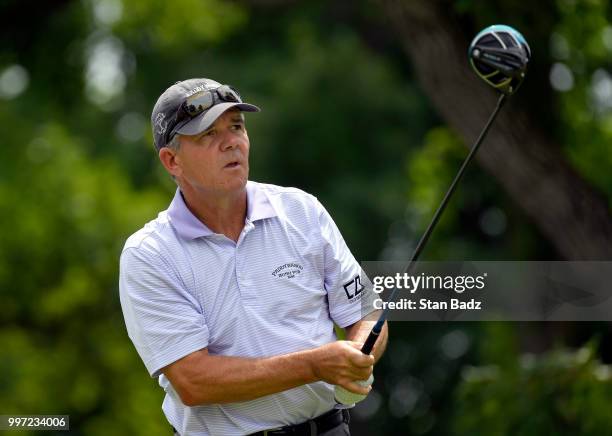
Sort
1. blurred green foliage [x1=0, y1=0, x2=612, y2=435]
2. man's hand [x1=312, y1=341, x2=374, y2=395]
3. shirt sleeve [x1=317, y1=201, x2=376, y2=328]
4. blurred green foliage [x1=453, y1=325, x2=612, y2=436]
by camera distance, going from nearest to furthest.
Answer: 1. man's hand [x1=312, y1=341, x2=374, y2=395]
2. shirt sleeve [x1=317, y1=201, x2=376, y2=328]
3. blurred green foliage [x1=453, y1=325, x2=612, y2=436]
4. blurred green foliage [x1=0, y1=0, x2=612, y2=435]

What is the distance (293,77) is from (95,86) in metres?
3.47

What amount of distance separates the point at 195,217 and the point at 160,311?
395 mm

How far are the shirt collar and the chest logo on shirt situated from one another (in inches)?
8.3

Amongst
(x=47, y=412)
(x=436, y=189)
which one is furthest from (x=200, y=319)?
(x=47, y=412)

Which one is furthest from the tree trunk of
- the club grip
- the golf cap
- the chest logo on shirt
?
the club grip

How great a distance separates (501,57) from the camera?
210 inches

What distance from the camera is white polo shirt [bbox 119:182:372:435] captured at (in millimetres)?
5055

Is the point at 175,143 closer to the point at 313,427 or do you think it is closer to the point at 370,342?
the point at 370,342

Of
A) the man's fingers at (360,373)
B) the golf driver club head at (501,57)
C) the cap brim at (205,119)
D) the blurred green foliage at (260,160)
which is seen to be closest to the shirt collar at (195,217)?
the cap brim at (205,119)

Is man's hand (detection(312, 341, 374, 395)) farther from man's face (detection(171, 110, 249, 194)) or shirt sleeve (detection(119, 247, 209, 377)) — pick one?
man's face (detection(171, 110, 249, 194))

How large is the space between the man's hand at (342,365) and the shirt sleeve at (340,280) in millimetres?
374

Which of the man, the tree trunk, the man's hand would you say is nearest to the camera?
the man's hand

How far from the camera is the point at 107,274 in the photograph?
17.2 metres

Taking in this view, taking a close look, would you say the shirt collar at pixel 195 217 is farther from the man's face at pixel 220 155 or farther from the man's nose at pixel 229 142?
the man's nose at pixel 229 142
